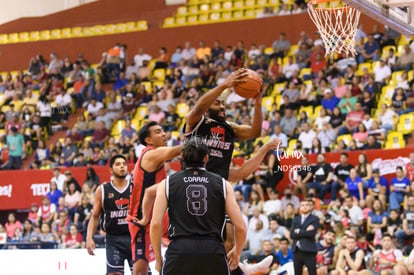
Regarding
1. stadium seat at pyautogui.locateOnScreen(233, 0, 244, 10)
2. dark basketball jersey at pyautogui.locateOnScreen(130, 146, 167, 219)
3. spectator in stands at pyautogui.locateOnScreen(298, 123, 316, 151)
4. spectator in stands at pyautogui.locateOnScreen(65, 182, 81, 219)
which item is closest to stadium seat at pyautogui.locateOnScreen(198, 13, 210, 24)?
stadium seat at pyautogui.locateOnScreen(233, 0, 244, 10)

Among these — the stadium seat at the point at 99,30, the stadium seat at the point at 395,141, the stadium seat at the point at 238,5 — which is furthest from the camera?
the stadium seat at the point at 99,30

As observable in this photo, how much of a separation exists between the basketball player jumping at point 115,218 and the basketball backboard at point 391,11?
3619 millimetres

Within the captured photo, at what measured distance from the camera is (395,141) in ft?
56.4

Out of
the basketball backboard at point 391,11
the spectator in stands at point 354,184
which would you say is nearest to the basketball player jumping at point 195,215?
the basketball backboard at point 391,11

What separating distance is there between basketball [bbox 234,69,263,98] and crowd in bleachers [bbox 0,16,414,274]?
22.1 ft

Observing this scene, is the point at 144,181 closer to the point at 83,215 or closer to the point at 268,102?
the point at 83,215

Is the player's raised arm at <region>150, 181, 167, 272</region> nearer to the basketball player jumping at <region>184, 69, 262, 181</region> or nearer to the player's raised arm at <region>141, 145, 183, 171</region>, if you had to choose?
the basketball player jumping at <region>184, 69, 262, 181</region>

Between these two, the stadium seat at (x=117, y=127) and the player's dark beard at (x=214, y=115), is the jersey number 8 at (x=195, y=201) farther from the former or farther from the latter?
the stadium seat at (x=117, y=127)

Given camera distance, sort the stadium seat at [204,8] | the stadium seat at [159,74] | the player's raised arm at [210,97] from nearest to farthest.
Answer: the player's raised arm at [210,97], the stadium seat at [159,74], the stadium seat at [204,8]

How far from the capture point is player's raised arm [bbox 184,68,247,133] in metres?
7.69

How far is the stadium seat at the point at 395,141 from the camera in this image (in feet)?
56.1

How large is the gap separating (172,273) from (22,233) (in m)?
13.2

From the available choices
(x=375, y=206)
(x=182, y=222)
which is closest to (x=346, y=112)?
(x=375, y=206)

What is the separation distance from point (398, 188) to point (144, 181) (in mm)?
7571
